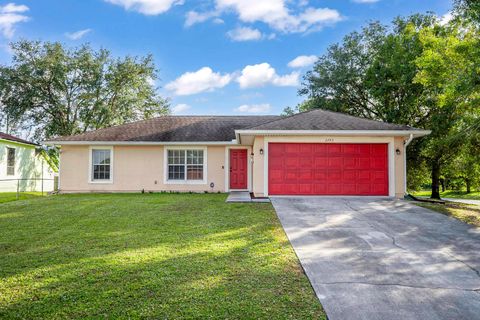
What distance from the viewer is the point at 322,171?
1084cm

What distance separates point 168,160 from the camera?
14.1m

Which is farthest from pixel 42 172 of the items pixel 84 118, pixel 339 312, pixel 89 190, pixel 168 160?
pixel 339 312

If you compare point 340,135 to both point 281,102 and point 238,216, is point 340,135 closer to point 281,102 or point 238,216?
point 238,216

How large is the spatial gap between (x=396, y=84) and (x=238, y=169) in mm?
11182

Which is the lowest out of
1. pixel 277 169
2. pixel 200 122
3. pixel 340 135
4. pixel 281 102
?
pixel 277 169

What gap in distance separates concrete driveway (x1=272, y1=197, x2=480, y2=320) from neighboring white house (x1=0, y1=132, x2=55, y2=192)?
15599 millimetres

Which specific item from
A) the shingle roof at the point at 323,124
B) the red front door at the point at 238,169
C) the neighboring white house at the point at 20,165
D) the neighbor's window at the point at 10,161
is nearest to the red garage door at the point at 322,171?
the shingle roof at the point at 323,124

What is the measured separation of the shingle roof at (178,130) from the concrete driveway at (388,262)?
24.6 ft

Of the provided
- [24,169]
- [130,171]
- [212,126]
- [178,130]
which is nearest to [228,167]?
[212,126]

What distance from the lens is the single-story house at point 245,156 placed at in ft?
35.4

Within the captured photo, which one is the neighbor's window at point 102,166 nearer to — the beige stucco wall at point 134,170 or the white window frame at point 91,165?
the white window frame at point 91,165

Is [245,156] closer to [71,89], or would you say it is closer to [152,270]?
[152,270]

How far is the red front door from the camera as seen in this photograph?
46.4 feet

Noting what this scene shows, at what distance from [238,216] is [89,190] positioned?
974 cm
